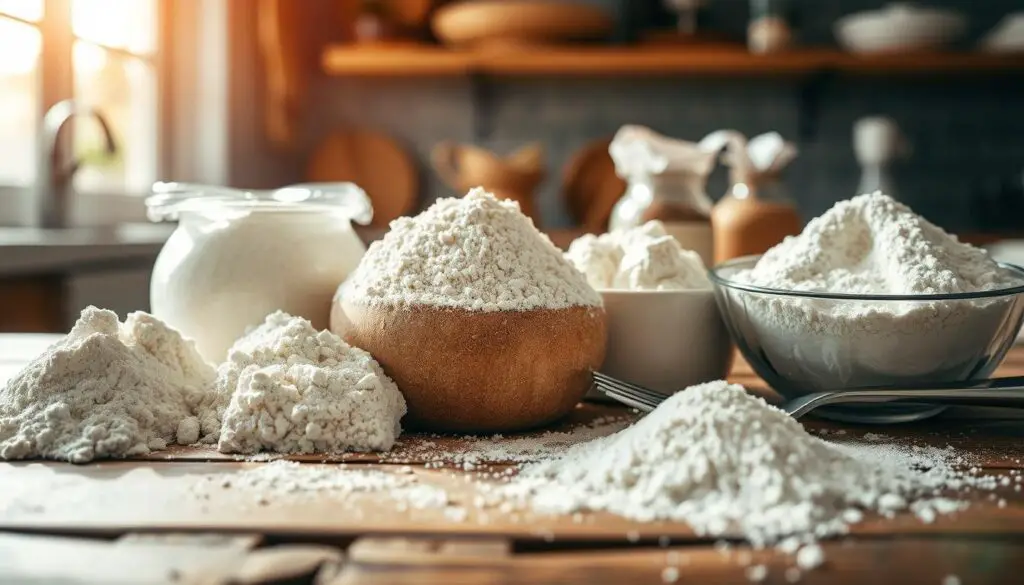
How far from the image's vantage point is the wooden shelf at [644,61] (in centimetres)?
258

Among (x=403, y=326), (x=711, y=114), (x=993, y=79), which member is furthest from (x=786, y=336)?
(x=993, y=79)

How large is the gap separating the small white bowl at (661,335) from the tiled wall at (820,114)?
85.4 inches

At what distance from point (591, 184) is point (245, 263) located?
83.0 inches

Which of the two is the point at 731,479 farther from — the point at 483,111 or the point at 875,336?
the point at 483,111

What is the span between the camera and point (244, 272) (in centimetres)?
73

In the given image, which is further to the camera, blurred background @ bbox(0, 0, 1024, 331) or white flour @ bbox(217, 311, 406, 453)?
blurred background @ bbox(0, 0, 1024, 331)

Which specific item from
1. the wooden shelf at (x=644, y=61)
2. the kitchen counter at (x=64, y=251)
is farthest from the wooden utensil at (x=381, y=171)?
the kitchen counter at (x=64, y=251)

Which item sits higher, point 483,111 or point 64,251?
Answer: point 483,111

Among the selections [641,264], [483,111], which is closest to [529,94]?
[483,111]

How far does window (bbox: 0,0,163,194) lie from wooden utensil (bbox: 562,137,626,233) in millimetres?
1181

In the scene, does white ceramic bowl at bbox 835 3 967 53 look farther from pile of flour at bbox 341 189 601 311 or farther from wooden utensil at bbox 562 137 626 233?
pile of flour at bbox 341 189 601 311

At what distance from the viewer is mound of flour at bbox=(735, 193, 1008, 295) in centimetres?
65

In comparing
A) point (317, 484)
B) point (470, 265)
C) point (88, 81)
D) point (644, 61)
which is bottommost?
point (317, 484)

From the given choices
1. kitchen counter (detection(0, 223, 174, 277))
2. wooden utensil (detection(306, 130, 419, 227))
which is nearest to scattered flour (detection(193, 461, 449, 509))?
kitchen counter (detection(0, 223, 174, 277))
